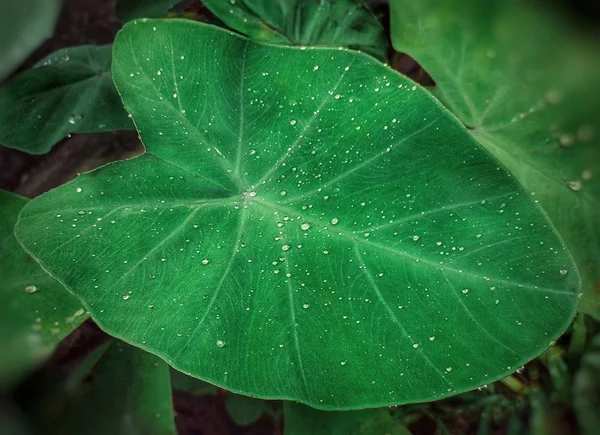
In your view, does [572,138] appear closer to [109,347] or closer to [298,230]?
[298,230]

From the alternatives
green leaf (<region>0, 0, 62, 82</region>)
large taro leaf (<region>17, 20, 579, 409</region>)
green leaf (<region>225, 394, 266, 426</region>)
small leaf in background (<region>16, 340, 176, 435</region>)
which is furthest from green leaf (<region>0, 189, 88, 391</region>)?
green leaf (<region>0, 0, 62, 82</region>)

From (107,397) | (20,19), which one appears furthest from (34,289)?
(20,19)

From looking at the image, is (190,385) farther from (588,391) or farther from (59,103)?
(588,391)

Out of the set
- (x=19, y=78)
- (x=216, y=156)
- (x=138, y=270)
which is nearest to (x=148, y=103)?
(x=216, y=156)

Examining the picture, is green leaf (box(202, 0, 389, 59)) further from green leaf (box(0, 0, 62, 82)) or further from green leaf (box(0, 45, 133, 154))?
green leaf (box(0, 0, 62, 82))

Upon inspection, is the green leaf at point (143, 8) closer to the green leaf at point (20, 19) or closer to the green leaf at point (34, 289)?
the green leaf at point (34, 289)
